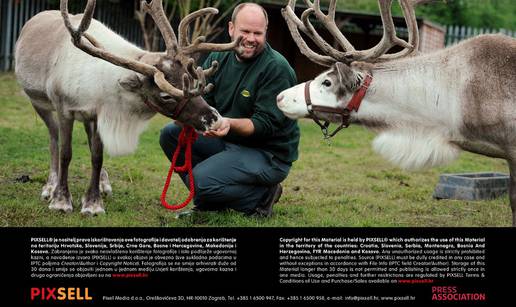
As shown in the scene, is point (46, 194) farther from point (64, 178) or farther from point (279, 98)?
point (279, 98)

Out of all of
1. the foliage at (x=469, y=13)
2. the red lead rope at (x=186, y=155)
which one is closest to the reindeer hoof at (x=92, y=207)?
the red lead rope at (x=186, y=155)

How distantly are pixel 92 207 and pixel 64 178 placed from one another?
370mm

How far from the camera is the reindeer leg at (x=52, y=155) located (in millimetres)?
6315

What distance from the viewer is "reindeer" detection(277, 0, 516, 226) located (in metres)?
5.07

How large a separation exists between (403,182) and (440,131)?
2.98 metres

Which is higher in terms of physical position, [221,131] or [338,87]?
[338,87]

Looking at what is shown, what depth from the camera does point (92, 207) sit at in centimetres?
573

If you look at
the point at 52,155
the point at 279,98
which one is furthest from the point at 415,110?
the point at 52,155

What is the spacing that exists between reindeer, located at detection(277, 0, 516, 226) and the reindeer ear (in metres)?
1.06

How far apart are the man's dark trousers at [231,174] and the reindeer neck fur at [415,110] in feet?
2.90

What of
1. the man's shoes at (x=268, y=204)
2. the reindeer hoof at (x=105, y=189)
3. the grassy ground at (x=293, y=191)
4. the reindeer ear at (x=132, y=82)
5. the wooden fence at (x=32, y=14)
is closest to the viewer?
the reindeer ear at (x=132, y=82)

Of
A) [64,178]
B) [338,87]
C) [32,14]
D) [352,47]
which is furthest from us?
[32,14]

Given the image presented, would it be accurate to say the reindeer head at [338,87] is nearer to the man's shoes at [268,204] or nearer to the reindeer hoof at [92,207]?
the man's shoes at [268,204]

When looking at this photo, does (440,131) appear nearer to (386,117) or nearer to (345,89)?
(386,117)
